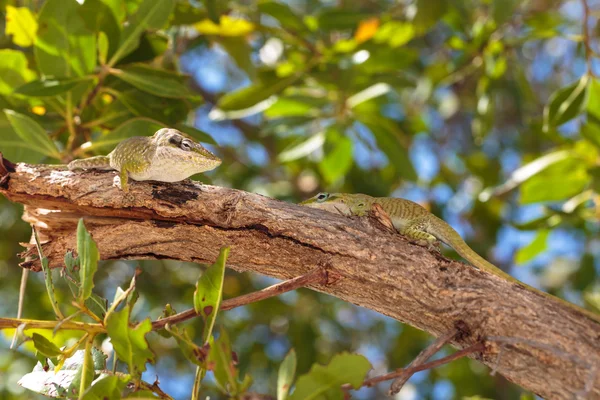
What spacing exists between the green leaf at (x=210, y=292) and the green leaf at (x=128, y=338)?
177 mm

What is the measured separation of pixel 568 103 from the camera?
356cm

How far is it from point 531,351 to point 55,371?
5.05 ft

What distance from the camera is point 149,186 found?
97.2 inches

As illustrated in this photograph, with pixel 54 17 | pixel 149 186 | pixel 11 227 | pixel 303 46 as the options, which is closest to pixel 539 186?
pixel 303 46

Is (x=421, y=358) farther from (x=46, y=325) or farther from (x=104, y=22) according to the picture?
(x=104, y=22)

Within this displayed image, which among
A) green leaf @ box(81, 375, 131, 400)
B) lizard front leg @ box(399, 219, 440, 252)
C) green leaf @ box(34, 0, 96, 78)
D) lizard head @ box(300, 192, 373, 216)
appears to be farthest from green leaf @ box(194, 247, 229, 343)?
green leaf @ box(34, 0, 96, 78)

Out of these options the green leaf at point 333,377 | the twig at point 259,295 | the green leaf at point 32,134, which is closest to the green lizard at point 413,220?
the twig at point 259,295

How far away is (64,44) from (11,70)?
39cm

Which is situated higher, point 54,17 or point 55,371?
point 54,17

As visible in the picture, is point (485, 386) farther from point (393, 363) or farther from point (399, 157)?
point (399, 157)

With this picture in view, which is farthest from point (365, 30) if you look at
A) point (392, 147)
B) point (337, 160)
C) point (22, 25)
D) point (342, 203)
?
point (22, 25)

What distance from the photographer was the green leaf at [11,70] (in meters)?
3.21

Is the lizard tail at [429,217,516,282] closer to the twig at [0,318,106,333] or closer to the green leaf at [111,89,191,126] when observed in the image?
the green leaf at [111,89,191,126]

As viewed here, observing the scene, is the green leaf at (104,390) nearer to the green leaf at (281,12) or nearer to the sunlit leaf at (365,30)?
the green leaf at (281,12)
